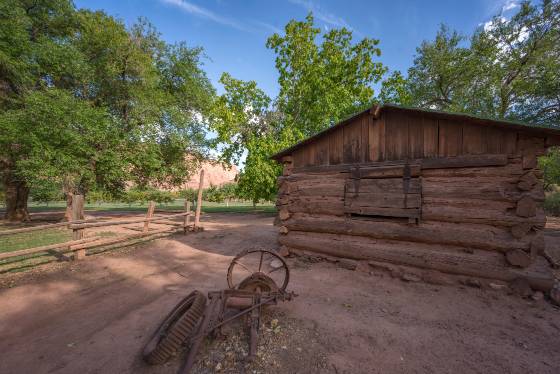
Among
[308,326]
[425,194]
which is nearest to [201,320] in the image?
[308,326]

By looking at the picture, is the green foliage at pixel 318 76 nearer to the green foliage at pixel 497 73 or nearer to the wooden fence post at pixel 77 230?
the green foliage at pixel 497 73

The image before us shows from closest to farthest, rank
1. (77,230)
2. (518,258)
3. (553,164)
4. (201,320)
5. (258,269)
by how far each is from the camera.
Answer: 1. (201,320)
2. (518,258)
3. (258,269)
4. (77,230)
5. (553,164)

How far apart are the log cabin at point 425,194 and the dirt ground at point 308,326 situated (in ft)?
2.33

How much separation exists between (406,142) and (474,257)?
3.09 meters

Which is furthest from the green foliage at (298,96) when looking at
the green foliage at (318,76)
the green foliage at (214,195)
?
the green foliage at (214,195)

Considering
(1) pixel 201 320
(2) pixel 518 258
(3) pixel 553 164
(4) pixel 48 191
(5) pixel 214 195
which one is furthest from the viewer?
(5) pixel 214 195

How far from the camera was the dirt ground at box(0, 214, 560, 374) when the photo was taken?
284 centimetres

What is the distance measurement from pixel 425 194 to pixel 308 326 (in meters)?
4.31

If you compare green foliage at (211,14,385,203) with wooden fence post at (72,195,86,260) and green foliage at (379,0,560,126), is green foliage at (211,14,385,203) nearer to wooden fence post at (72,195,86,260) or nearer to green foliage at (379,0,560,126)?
green foliage at (379,0,560,126)

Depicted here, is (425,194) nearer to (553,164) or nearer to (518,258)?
(518,258)

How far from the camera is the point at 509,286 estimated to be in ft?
15.2

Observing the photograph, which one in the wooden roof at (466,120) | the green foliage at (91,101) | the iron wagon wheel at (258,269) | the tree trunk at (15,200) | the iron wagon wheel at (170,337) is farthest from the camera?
the tree trunk at (15,200)

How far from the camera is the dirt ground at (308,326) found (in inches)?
112

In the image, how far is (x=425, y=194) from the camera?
18.2 feet
